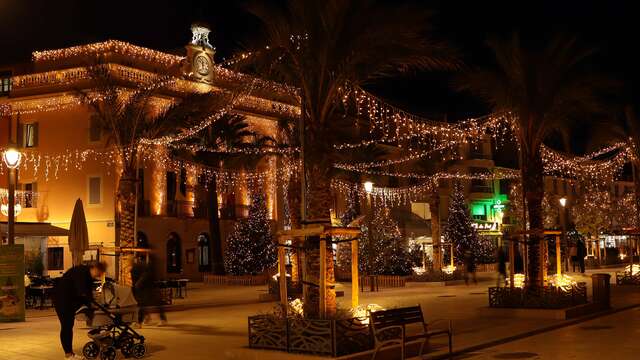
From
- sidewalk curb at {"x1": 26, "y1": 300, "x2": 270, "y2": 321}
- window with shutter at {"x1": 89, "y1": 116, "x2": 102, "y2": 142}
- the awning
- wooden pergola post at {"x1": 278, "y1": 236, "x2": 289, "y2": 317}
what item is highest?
window with shutter at {"x1": 89, "y1": 116, "x2": 102, "y2": 142}

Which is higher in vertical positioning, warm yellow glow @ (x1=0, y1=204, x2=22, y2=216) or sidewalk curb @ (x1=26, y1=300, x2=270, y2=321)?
warm yellow glow @ (x1=0, y1=204, x2=22, y2=216)

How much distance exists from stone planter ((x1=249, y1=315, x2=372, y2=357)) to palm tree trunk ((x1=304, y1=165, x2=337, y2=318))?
2.11 ft

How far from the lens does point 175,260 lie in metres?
49.0

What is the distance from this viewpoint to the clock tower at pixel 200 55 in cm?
4528

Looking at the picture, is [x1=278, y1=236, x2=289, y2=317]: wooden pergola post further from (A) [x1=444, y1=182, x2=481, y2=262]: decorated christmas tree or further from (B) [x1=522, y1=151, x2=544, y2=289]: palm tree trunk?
(A) [x1=444, y1=182, x2=481, y2=262]: decorated christmas tree

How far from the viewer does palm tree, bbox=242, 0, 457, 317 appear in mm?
14609

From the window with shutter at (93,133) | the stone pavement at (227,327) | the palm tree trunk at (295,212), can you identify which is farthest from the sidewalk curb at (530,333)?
the window with shutter at (93,133)

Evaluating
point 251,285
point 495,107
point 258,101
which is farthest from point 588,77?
point 258,101

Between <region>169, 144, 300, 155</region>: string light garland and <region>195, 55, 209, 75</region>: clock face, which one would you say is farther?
<region>195, 55, 209, 75</region>: clock face

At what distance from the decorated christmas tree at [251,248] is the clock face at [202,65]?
8.51 m

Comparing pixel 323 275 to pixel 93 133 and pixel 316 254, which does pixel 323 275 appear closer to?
pixel 316 254

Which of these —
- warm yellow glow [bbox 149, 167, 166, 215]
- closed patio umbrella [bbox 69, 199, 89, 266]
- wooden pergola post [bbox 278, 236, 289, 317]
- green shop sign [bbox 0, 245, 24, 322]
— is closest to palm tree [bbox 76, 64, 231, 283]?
Answer: closed patio umbrella [bbox 69, 199, 89, 266]

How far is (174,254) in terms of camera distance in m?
48.9

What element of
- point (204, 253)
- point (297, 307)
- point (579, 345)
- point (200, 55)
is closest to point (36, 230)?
point (200, 55)
